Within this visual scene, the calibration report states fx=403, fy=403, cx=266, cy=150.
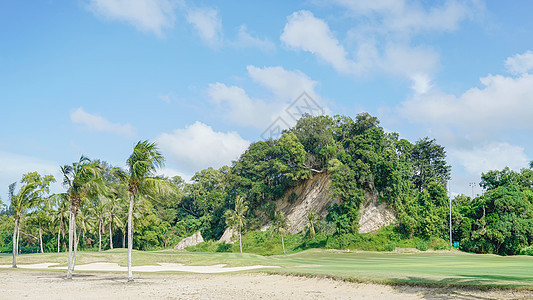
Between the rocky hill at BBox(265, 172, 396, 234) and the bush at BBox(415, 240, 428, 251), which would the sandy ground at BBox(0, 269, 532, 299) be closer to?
the bush at BBox(415, 240, 428, 251)

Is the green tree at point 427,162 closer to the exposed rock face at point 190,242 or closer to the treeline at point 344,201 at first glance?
the treeline at point 344,201

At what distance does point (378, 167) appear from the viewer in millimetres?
67562

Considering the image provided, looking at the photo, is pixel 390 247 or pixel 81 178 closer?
pixel 81 178

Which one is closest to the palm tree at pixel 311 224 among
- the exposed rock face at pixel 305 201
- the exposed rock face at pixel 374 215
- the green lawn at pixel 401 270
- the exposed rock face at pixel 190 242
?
the exposed rock face at pixel 305 201

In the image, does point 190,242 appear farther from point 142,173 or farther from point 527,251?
point 142,173

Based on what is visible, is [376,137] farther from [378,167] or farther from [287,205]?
[287,205]

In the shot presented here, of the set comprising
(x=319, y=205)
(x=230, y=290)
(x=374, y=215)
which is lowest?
(x=230, y=290)

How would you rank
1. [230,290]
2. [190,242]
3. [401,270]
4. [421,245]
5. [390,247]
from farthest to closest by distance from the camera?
1. [190,242]
2. [390,247]
3. [421,245]
4. [401,270]
5. [230,290]

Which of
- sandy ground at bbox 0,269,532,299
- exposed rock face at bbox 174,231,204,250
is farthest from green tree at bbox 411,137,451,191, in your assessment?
sandy ground at bbox 0,269,532,299

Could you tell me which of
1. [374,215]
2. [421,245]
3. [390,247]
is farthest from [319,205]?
[421,245]

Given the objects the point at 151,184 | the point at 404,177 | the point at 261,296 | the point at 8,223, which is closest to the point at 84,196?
the point at 151,184

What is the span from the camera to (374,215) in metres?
68.3

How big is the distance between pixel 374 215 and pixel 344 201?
5725mm

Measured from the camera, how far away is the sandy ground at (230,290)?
16078 mm
